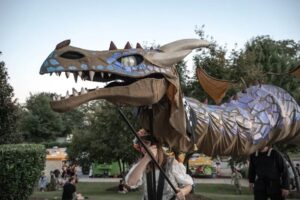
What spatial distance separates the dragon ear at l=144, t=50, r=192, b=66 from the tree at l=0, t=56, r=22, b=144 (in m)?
9.42

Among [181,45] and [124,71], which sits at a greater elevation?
[181,45]

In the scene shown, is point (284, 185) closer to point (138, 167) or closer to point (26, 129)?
point (138, 167)

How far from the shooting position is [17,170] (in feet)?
32.1

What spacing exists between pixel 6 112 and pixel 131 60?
31.5 feet

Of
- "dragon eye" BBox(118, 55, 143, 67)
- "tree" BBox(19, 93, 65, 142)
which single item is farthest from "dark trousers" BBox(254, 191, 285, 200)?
"tree" BBox(19, 93, 65, 142)

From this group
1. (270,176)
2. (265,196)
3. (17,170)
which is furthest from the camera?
(17,170)

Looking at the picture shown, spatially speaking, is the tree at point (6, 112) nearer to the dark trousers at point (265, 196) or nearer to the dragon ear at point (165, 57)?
the dark trousers at point (265, 196)

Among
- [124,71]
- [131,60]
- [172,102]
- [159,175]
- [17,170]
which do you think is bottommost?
[17,170]

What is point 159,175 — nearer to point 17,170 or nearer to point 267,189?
point 267,189

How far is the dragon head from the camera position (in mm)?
3297

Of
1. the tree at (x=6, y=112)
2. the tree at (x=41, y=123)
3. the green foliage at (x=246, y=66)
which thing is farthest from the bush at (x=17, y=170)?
the tree at (x=41, y=123)

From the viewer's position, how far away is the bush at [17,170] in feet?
31.8

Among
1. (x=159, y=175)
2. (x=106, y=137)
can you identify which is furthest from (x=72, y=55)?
(x=106, y=137)

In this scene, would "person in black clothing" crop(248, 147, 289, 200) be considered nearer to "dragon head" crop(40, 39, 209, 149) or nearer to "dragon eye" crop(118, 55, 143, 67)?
"dragon head" crop(40, 39, 209, 149)
